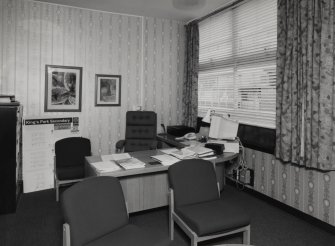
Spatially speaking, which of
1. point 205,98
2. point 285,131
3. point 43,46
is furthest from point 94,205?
point 205,98

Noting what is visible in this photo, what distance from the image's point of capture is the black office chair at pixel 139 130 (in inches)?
165

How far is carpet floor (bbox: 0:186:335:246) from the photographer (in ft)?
8.66

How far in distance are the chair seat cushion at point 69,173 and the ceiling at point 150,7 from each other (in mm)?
2533

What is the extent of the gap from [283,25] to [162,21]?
97.8 inches

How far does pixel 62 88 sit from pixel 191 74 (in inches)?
90.6

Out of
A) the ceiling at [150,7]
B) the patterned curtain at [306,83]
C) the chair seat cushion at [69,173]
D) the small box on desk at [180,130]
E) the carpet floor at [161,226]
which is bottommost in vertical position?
the carpet floor at [161,226]

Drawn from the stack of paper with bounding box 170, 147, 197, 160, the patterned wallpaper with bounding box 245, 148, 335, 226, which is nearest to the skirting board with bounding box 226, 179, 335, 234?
the patterned wallpaper with bounding box 245, 148, 335, 226

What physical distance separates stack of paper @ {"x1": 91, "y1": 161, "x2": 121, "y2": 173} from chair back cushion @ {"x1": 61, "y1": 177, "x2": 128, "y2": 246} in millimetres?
411

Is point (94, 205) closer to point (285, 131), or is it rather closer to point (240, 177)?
point (285, 131)

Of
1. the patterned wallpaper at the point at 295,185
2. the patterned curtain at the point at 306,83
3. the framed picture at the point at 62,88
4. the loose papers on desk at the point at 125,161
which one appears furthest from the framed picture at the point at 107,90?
the patterned curtain at the point at 306,83

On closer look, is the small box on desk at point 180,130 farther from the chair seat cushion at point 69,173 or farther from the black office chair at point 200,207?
the black office chair at point 200,207

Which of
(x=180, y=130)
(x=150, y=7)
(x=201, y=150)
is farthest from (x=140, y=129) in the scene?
(x=150, y=7)

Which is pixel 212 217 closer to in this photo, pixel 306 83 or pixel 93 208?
pixel 93 208

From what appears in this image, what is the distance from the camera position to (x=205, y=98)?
16.5 ft
